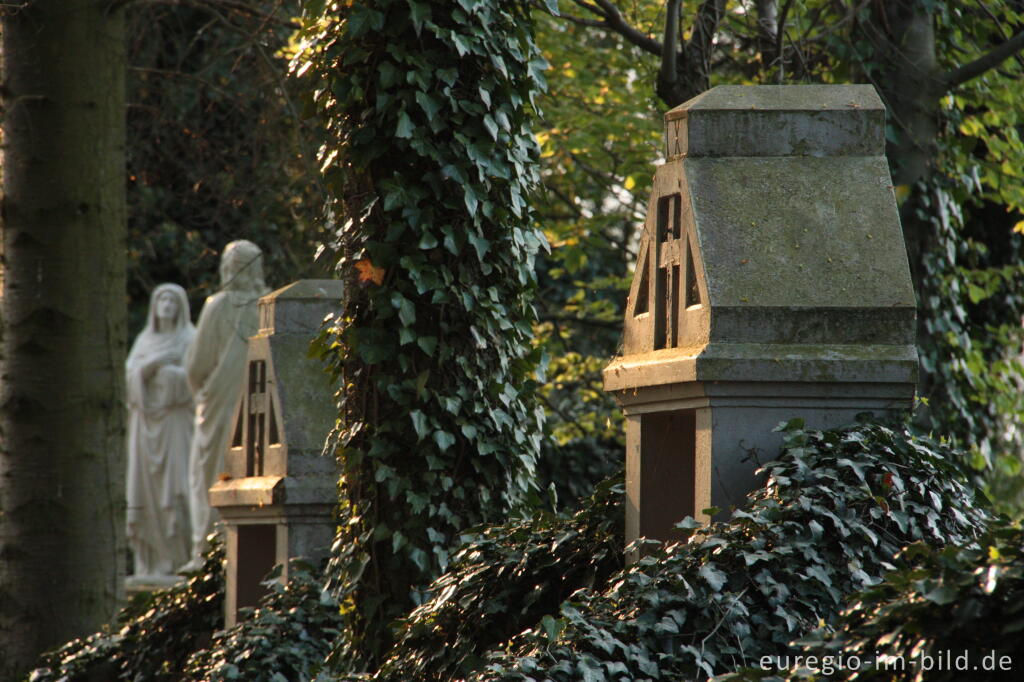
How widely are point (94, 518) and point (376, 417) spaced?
2.81 meters

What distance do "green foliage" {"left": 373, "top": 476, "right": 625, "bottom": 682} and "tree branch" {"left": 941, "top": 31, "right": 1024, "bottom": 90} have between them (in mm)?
3968

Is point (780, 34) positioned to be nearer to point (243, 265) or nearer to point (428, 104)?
point (428, 104)

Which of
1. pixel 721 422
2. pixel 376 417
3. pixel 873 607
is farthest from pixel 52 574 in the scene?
pixel 873 607

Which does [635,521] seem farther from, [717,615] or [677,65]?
[677,65]

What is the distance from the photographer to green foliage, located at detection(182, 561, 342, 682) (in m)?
5.81

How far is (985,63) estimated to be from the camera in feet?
25.3

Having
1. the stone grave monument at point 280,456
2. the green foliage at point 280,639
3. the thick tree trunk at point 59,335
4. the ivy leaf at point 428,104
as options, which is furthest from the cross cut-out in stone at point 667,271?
the thick tree trunk at point 59,335

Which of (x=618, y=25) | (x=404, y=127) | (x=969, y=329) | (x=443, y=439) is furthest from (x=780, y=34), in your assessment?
(x=969, y=329)

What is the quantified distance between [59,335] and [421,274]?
9.76ft

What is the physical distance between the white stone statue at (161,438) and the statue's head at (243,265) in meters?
2.32

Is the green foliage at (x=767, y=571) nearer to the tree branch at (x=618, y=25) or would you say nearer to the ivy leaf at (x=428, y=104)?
the ivy leaf at (x=428, y=104)

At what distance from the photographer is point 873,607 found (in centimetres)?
311

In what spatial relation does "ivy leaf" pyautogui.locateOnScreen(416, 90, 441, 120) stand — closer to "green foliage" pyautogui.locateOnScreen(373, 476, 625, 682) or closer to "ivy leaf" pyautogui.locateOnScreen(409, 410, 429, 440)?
"ivy leaf" pyautogui.locateOnScreen(409, 410, 429, 440)

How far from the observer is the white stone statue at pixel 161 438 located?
14.3m
